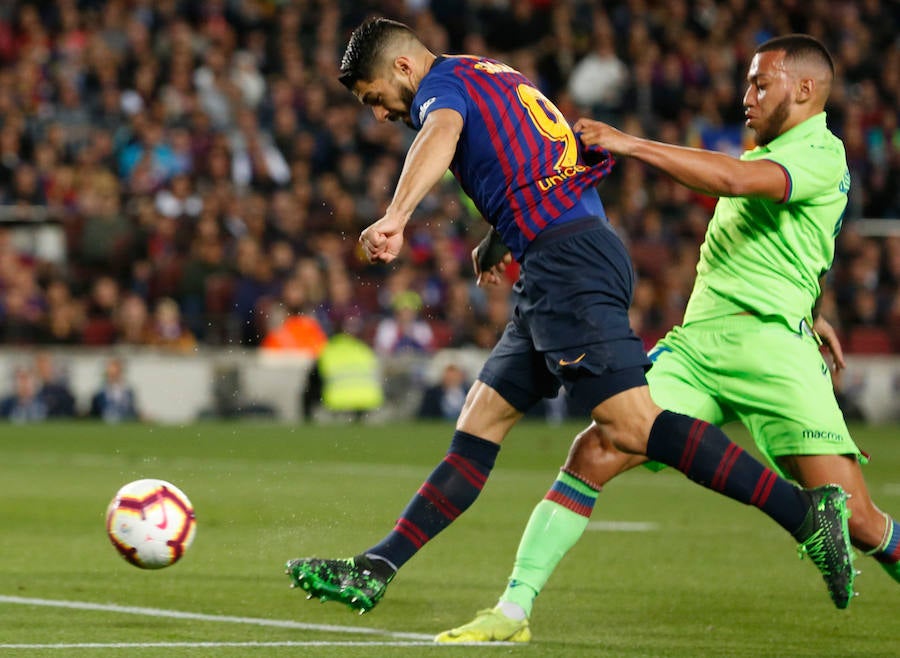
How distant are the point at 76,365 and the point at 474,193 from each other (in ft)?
43.4

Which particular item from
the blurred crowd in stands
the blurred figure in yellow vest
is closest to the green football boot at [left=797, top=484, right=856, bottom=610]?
the blurred crowd in stands

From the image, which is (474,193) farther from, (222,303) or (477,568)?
(222,303)

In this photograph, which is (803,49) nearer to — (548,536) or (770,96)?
(770,96)

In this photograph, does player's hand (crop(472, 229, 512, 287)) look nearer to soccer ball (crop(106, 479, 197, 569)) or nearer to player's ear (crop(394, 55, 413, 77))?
player's ear (crop(394, 55, 413, 77))

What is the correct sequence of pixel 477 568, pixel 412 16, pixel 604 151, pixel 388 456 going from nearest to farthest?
pixel 604 151
pixel 477 568
pixel 388 456
pixel 412 16

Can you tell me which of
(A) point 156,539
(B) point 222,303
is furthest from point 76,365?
(A) point 156,539

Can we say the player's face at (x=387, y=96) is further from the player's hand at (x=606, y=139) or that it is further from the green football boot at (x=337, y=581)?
the green football boot at (x=337, y=581)

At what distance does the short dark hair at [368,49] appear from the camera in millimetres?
5711

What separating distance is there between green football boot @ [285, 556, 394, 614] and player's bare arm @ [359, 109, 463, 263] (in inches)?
43.9

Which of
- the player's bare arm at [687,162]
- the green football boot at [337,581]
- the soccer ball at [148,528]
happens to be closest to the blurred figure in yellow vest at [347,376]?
the soccer ball at [148,528]

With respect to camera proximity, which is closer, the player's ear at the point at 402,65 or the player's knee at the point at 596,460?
the player's ear at the point at 402,65

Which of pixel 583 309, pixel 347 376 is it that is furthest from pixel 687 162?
pixel 347 376

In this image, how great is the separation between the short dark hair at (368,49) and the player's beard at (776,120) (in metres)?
1.34

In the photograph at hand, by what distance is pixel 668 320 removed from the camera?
752 inches
